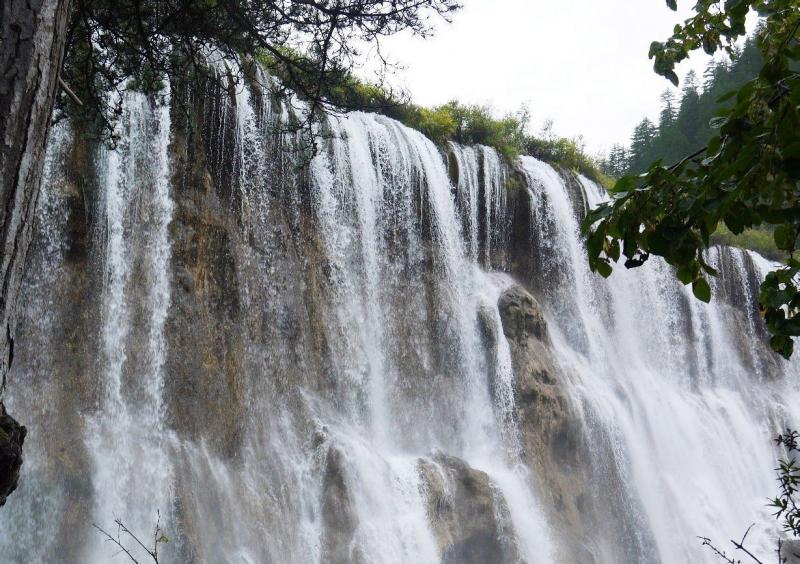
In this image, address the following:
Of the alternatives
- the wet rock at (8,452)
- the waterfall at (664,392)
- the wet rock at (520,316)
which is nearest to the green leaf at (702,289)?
the wet rock at (8,452)

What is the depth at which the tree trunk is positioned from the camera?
1664 millimetres

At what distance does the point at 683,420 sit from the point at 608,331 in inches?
107

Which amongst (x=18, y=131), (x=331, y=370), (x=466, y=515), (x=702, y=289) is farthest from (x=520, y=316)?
(x=18, y=131)

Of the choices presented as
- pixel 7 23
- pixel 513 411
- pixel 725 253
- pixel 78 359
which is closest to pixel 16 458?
pixel 7 23

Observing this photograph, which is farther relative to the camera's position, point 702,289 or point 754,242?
point 754,242

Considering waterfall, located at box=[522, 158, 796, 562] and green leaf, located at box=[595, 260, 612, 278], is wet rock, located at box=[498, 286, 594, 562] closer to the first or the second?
waterfall, located at box=[522, 158, 796, 562]

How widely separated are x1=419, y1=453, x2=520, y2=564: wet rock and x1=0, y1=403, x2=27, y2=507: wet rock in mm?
8359

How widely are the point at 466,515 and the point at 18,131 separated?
9.36 metres

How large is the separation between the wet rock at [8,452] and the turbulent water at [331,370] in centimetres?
403

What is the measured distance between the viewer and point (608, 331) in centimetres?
1636

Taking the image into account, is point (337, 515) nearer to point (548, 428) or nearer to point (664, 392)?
point (548, 428)

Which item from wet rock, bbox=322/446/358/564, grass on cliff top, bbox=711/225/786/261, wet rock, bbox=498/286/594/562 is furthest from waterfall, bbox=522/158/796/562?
wet rock, bbox=322/446/358/564

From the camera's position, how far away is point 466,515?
9.91 meters

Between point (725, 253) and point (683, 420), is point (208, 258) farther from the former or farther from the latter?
point (725, 253)
